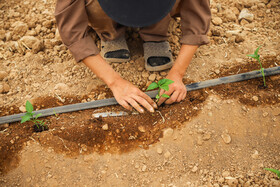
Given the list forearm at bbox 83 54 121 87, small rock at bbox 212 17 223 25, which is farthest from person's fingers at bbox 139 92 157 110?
small rock at bbox 212 17 223 25

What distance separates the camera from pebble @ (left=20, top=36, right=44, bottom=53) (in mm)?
2201

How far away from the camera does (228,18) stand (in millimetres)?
2400

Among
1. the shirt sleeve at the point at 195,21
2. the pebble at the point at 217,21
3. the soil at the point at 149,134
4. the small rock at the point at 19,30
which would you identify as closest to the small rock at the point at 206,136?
the soil at the point at 149,134

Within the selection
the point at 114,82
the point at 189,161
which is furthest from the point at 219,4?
the point at 189,161

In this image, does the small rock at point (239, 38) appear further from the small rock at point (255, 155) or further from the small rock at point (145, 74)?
the small rock at point (255, 155)

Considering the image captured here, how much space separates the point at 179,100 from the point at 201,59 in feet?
1.97

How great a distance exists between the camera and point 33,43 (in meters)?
2.25

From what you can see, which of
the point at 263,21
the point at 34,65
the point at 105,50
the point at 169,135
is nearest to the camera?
the point at 169,135

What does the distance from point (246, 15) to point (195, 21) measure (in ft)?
3.55

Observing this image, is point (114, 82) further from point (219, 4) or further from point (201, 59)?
point (219, 4)

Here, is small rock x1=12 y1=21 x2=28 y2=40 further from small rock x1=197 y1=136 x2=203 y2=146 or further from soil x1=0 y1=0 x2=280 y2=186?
small rock x1=197 y1=136 x2=203 y2=146

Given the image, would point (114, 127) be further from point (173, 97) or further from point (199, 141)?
point (199, 141)

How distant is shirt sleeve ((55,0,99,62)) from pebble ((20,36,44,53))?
0.79 meters

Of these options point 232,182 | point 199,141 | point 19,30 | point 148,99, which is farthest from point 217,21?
point 19,30
